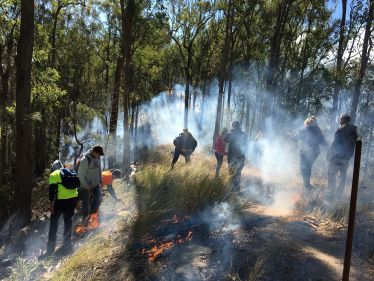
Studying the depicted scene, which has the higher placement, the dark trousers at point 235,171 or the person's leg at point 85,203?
the dark trousers at point 235,171

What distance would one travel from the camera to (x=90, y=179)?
732cm

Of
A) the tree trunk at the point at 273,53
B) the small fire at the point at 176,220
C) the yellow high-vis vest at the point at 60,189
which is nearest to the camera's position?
the small fire at the point at 176,220

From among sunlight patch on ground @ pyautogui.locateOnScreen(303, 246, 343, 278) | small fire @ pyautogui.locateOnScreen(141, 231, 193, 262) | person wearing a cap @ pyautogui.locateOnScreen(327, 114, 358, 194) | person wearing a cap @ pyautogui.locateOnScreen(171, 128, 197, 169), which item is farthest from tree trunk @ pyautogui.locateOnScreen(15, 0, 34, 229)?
sunlight patch on ground @ pyautogui.locateOnScreen(303, 246, 343, 278)

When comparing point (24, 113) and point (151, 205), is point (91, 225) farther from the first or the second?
point (24, 113)

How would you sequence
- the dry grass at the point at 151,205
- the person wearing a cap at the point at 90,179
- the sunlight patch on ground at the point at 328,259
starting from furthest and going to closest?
the person wearing a cap at the point at 90,179, the dry grass at the point at 151,205, the sunlight patch on ground at the point at 328,259

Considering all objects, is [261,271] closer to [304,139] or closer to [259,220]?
[259,220]

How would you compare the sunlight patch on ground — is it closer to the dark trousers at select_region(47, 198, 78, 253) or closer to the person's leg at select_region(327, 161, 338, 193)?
the person's leg at select_region(327, 161, 338, 193)

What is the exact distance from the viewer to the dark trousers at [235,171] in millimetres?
7295

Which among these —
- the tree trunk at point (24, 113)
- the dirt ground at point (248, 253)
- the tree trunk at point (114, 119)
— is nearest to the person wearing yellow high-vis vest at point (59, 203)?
the dirt ground at point (248, 253)

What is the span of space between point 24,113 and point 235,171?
573 cm

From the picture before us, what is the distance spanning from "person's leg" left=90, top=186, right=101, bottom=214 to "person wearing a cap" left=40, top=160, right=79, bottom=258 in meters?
0.69

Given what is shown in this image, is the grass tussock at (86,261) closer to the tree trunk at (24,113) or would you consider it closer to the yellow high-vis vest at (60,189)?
the yellow high-vis vest at (60,189)

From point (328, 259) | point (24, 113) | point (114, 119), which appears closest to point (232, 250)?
point (328, 259)

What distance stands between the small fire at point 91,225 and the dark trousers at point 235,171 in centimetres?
272
